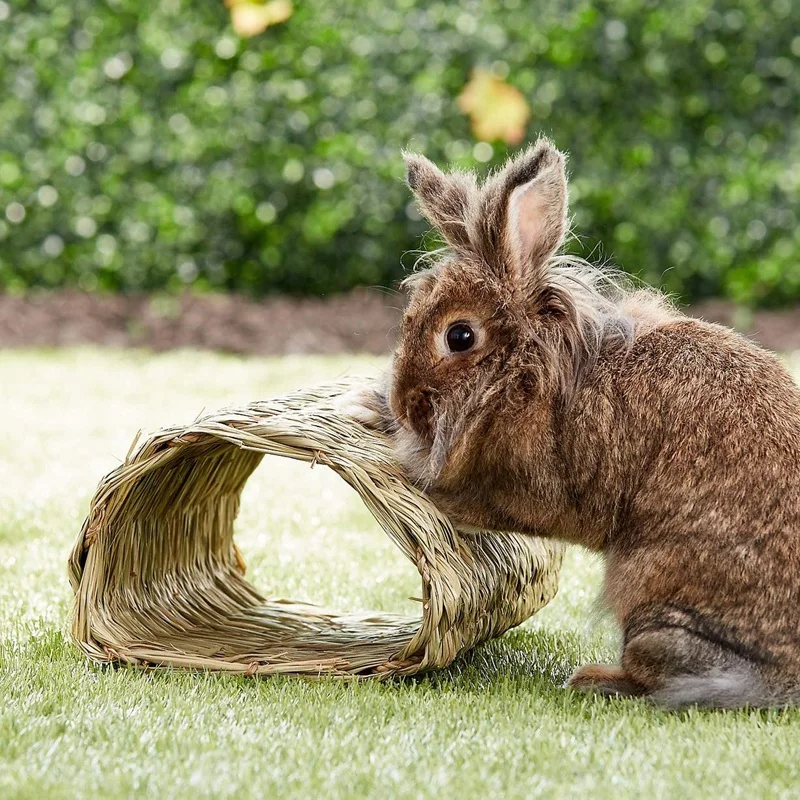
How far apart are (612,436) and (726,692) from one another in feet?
1.85

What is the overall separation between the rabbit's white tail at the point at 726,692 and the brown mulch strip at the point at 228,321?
4907 millimetres

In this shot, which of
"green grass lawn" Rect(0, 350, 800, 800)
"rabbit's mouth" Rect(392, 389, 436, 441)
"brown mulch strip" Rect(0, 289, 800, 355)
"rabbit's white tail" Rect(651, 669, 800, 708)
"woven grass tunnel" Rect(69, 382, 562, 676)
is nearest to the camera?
"green grass lawn" Rect(0, 350, 800, 800)

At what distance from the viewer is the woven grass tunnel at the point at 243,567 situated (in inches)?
103

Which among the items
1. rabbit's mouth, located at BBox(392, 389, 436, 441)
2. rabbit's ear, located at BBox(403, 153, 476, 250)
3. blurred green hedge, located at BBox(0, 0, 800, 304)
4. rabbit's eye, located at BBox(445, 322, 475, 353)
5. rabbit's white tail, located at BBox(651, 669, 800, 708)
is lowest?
rabbit's white tail, located at BBox(651, 669, 800, 708)

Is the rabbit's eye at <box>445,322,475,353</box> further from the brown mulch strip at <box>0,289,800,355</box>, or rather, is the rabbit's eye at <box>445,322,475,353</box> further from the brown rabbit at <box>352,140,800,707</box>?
the brown mulch strip at <box>0,289,800,355</box>

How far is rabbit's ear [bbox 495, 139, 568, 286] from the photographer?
264 cm

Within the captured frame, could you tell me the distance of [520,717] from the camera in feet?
7.96

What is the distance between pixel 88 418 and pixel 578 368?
3.52 meters

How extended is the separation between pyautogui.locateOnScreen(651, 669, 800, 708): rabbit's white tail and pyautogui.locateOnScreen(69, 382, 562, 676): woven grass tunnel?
0.47m

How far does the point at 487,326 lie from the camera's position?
8.97 feet

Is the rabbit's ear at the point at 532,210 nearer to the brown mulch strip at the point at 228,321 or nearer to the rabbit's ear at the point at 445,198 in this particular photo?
the rabbit's ear at the point at 445,198

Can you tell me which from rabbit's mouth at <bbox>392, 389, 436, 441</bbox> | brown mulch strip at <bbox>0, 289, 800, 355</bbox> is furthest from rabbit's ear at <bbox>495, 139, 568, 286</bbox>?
brown mulch strip at <bbox>0, 289, 800, 355</bbox>

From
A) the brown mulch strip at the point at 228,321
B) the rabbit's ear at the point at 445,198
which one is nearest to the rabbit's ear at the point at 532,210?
the rabbit's ear at the point at 445,198

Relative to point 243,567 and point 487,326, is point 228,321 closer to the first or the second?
point 243,567
